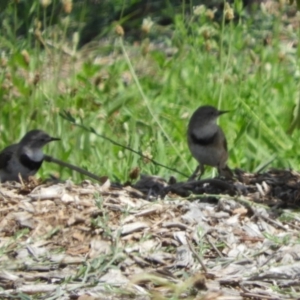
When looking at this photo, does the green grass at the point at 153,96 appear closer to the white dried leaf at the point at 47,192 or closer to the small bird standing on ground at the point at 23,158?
the small bird standing on ground at the point at 23,158

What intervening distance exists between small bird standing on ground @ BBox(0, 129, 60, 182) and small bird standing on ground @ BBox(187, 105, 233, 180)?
3.16 feet

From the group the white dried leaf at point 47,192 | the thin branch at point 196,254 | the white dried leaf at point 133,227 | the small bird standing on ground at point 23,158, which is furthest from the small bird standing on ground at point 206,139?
the thin branch at point 196,254

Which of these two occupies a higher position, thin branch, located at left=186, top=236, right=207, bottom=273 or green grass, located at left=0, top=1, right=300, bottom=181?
green grass, located at left=0, top=1, right=300, bottom=181

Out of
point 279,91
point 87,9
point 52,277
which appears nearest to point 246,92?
point 279,91

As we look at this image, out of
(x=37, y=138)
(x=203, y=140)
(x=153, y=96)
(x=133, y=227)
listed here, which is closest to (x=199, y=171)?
(x=203, y=140)

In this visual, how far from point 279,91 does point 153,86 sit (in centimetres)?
105

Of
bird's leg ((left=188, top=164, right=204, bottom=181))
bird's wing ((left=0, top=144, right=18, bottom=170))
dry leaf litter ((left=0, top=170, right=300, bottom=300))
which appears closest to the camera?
dry leaf litter ((left=0, top=170, right=300, bottom=300))

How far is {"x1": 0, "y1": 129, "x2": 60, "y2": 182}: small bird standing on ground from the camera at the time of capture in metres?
7.71

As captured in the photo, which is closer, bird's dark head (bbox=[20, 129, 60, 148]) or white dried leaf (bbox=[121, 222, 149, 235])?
white dried leaf (bbox=[121, 222, 149, 235])

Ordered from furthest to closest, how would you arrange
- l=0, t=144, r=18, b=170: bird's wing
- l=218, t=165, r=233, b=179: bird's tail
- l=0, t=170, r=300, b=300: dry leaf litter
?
l=0, t=144, r=18, b=170: bird's wing → l=218, t=165, r=233, b=179: bird's tail → l=0, t=170, r=300, b=300: dry leaf litter

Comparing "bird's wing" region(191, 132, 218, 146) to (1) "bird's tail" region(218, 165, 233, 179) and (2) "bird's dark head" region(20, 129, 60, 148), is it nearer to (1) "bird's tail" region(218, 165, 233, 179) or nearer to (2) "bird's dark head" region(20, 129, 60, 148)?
(1) "bird's tail" region(218, 165, 233, 179)

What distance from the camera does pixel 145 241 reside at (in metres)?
5.69

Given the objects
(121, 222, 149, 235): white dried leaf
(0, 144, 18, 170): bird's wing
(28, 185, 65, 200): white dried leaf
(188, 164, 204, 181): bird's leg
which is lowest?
(188, 164, 204, 181): bird's leg

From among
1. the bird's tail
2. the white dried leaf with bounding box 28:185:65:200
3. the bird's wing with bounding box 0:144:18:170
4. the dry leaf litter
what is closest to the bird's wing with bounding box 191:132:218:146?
the bird's tail
